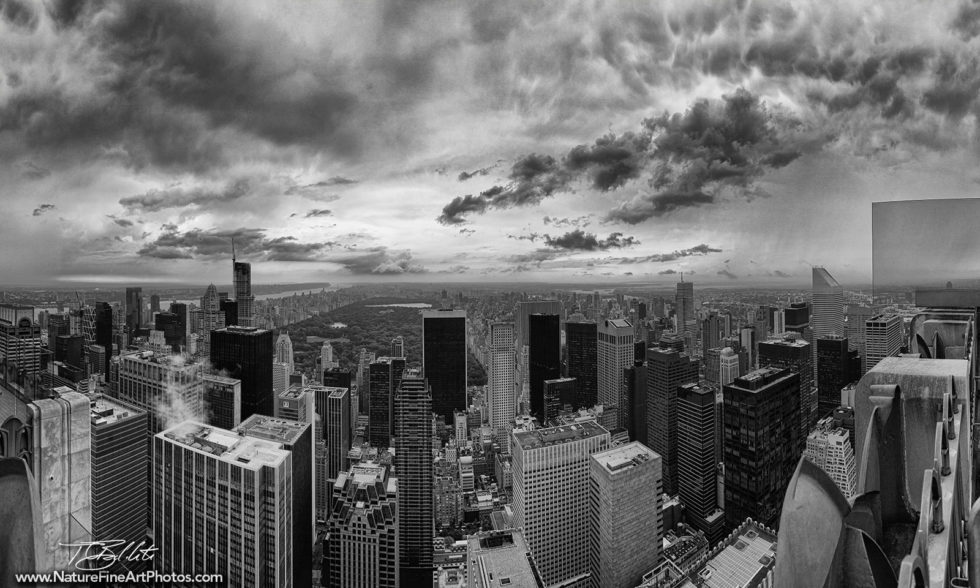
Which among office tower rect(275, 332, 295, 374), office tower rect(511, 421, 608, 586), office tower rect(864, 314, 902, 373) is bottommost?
office tower rect(511, 421, 608, 586)

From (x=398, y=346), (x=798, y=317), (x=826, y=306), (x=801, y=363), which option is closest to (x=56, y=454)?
(x=398, y=346)

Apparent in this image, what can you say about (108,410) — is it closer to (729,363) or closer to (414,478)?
(414,478)

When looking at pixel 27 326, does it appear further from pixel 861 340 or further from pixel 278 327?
pixel 861 340

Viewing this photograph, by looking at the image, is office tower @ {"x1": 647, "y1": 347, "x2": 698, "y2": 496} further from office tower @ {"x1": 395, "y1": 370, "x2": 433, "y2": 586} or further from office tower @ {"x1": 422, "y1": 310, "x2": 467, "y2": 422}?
office tower @ {"x1": 395, "y1": 370, "x2": 433, "y2": 586}

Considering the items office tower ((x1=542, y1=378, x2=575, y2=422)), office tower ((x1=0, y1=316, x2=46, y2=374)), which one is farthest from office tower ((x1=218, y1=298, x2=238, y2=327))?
office tower ((x1=542, y1=378, x2=575, y2=422))

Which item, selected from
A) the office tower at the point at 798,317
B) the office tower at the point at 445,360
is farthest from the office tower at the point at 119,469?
the office tower at the point at 798,317
